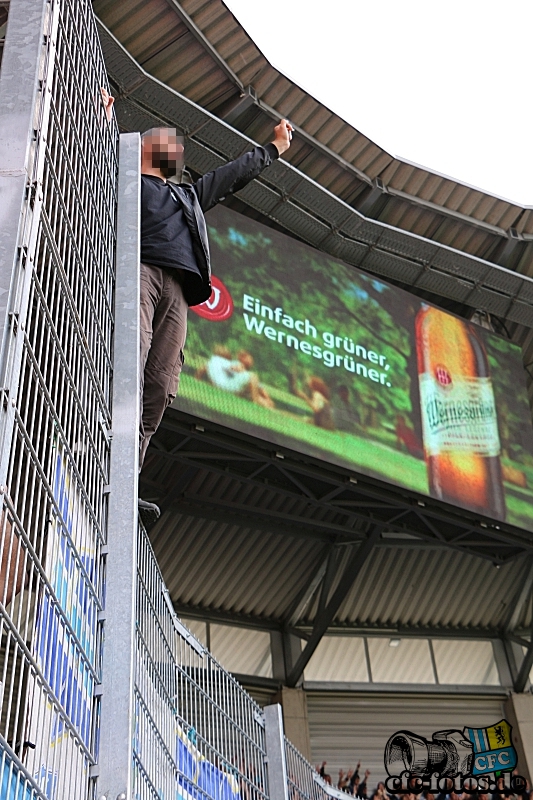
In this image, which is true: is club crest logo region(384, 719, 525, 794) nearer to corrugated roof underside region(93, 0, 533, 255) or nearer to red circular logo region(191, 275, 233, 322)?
corrugated roof underside region(93, 0, 533, 255)

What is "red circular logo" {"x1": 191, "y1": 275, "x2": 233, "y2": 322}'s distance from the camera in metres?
12.7

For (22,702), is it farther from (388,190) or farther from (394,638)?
(394,638)

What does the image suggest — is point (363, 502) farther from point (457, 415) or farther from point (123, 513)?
point (123, 513)

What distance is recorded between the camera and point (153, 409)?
4113 mm

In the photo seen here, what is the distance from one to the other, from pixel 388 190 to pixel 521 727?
10.1 meters

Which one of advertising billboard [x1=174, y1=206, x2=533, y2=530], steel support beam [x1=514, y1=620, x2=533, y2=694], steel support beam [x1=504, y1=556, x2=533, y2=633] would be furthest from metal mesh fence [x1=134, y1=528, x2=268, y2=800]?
steel support beam [x1=504, y1=556, x2=533, y2=633]

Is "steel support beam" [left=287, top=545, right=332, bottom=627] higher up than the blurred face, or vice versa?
"steel support beam" [left=287, top=545, right=332, bottom=627]

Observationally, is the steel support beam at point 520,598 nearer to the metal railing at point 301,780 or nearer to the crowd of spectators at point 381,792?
the crowd of spectators at point 381,792

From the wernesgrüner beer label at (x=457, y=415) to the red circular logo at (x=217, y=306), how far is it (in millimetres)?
3391

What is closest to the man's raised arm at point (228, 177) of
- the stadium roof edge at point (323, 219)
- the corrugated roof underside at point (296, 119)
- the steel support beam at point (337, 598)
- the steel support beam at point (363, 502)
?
the steel support beam at point (363, 502)

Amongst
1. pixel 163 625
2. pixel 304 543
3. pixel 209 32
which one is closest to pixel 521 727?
pixel 304 543

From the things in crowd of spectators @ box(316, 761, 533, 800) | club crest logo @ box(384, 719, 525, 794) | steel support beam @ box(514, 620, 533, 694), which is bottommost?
crowd of spectators @ box(316, 761, 533, 800)

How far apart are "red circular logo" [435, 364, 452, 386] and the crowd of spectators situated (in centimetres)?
663

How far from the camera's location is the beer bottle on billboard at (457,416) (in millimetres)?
14375
